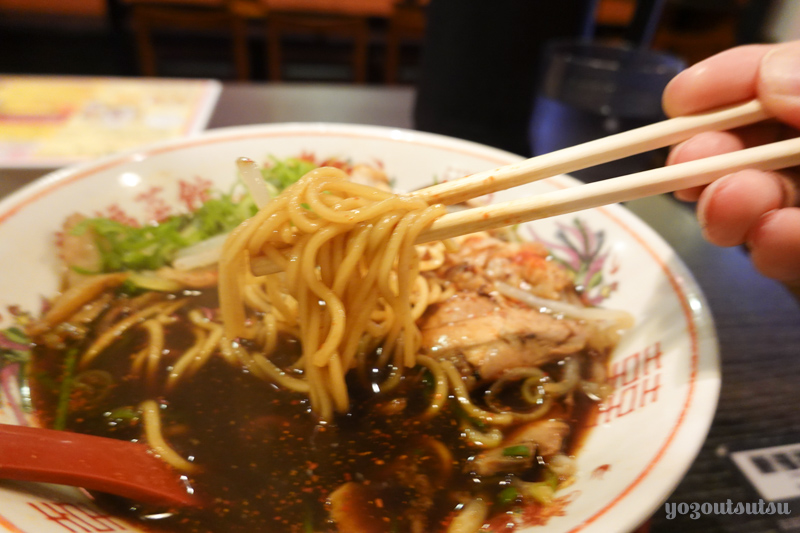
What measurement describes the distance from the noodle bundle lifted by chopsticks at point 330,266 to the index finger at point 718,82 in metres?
0.62

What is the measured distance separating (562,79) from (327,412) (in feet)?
5.14

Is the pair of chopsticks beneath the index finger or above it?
beneath

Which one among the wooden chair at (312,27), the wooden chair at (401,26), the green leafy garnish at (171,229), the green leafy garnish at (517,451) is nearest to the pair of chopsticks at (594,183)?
the green leafy garnish at (517,451)

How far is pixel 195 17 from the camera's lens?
499 centimetres

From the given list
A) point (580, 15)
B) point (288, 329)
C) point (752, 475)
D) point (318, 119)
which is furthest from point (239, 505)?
point (580, 15)

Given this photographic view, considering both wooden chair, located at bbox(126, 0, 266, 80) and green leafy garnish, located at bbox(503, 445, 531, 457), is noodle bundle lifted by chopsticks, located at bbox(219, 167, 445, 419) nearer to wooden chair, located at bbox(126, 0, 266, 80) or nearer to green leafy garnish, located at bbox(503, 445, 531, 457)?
green leafy garnish, located at bbox(503, 445, 531, 457)

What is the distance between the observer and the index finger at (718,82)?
1110 millimetres

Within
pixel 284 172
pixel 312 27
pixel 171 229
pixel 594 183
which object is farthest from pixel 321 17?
pixel 594 183

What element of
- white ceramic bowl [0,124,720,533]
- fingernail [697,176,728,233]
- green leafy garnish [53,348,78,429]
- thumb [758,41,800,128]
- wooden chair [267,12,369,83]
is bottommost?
green leafy garnish [53,348,78,429]

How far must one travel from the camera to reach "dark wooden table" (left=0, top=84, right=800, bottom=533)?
3.80 feet

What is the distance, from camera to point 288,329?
1.42 metres

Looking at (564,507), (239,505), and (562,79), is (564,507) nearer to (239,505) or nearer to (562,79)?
(239,505)

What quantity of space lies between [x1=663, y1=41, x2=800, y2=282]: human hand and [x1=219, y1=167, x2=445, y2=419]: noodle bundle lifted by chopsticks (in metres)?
0.58

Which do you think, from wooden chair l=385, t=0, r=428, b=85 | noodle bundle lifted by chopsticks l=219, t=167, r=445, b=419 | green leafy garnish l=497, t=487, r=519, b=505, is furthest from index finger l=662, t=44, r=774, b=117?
wooden chair l=385, t=0, r=428, b=85
